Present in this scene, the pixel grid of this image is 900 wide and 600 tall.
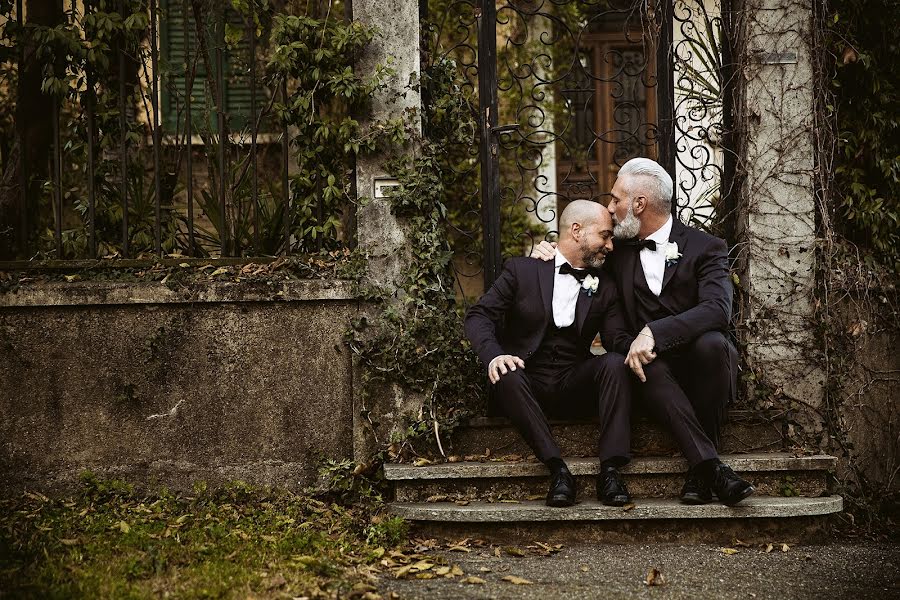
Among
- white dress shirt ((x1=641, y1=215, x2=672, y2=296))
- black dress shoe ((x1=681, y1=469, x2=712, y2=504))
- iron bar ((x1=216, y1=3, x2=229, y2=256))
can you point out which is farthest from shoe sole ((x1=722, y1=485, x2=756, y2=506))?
iron bar ((x1=216, y1=3, x2=229, y2=256))

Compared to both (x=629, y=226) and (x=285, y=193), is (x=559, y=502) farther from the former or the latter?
(x=285, y=193)

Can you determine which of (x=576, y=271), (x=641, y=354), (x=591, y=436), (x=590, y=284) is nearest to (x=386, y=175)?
(x=576, y=271)

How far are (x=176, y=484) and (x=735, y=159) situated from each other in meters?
3.92

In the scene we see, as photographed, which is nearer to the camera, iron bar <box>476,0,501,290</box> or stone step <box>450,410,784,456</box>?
stone step <box>450,410,784,456</box>

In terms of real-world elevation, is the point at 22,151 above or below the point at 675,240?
above

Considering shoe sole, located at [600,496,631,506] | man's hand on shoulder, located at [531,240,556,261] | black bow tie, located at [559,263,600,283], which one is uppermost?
man's hand on shoulder, located at [531,240,556,261]

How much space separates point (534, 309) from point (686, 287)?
2.79 feet

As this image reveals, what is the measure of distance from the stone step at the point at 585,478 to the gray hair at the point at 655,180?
4.66 ft

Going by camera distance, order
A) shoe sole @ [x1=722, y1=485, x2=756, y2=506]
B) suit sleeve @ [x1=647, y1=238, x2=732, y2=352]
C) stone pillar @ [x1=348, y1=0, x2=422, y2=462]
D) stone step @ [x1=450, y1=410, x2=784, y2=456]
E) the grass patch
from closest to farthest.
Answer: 1. the grass patch
2. shoe sole @ [x1=722, y1=485, x2=756, y2=506]
3. suit sleeve @ [x1=647, y1=238, x2=732, y2=352]
4. stone step @ [x1=450, y1=410, x2=784, y2=456]
5. stone pillar @ [x1=348, y1=0, x2=422, y2=462]

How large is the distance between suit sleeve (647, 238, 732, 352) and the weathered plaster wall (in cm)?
183

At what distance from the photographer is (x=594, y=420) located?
485cm

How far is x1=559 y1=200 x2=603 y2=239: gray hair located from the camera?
15.5 ft

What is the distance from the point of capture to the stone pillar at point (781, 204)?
16.7ft

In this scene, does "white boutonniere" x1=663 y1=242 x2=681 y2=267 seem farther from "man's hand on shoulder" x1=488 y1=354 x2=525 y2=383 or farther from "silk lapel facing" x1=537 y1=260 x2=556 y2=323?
"man's hand on shoulder" x1=488 y1=354 x2=525 y2=383
